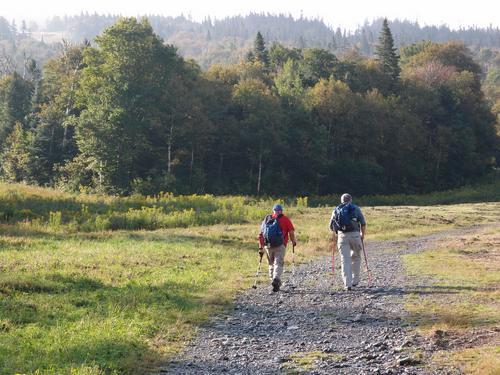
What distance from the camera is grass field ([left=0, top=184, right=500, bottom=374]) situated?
9578 millimetres

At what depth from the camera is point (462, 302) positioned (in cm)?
→ 1313

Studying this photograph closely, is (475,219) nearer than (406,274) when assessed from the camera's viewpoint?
No

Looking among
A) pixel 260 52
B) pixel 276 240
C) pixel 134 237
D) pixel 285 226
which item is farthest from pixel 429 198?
pixel 276 240

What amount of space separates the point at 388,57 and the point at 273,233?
8172cm

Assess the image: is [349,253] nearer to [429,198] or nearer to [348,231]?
[348,231]

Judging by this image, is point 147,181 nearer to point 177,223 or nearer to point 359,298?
point 177,223

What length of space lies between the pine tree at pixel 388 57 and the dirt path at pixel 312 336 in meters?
76.1

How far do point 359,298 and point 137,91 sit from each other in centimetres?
4975

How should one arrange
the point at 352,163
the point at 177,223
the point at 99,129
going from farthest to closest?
the point at 352,163 → the point at 99,129 → the point at 177,223

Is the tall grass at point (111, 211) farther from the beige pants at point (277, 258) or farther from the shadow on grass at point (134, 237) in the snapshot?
the beige pants at point (277, 258)

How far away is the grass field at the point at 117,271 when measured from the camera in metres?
9.58

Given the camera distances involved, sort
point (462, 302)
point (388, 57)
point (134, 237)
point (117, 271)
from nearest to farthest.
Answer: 1. point (462, 302)
2. point (117, 271)
3. point (134, 237)
4. point (388, 57)

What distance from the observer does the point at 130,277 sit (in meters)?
16.5

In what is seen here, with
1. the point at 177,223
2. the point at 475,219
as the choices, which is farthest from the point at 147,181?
the point at 475,219
